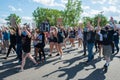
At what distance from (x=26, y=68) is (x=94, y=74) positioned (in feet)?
9.31

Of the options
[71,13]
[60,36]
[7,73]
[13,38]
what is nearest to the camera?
[7,73]

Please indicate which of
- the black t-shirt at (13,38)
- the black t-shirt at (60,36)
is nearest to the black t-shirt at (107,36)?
the black t-shirt at (60,36)

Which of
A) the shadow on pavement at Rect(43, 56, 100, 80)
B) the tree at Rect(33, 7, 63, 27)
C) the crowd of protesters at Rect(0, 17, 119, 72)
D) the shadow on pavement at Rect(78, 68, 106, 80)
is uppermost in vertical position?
the tree at Rect(33, 7, 63, 27)

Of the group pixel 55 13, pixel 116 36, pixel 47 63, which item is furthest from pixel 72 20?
pixel 47 63

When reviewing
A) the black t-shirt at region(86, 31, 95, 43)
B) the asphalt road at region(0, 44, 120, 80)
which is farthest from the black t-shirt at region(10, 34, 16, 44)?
the black t-shirt at region(86, 31, 95, 43)

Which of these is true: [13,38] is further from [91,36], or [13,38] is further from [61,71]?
[61,71]

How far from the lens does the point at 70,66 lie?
39.8 feet

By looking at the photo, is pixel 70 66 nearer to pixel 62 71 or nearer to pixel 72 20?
Result: pixel 62 71

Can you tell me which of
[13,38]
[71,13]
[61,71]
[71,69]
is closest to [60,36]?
[13,38]

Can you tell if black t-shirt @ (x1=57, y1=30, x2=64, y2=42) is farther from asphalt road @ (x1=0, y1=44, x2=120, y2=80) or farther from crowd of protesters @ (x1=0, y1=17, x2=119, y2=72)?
asphalt road @ (x1=0, y1=44, x2=120, y2=80)

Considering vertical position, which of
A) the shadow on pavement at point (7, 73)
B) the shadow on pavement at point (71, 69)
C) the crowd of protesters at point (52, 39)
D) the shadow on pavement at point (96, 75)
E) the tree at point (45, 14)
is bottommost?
the shadow on pavement at point (96, 75)

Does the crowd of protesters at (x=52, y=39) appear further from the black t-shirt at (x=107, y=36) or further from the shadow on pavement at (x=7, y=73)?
the shadow on pavement at (x=7, y=73)

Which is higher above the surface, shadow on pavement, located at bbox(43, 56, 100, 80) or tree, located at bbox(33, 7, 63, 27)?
tree, located at bbox(33, 7, 63, 27)

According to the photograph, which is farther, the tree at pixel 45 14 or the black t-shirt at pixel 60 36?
the tree at pixel 45 14
